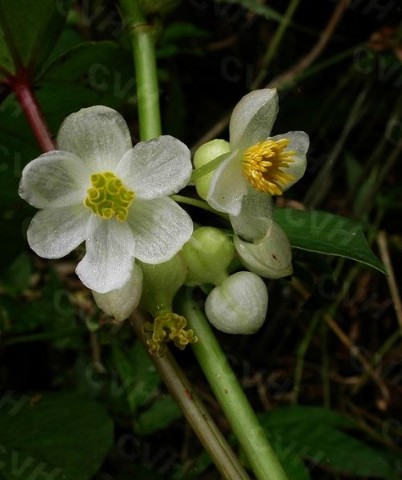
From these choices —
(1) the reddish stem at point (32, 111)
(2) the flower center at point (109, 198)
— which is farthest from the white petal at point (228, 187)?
(1) the reddish stem at point (32, 111)

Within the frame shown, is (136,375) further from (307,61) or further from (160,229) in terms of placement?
(307,61)

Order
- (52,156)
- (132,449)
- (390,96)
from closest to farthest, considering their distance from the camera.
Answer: (52,156) → (132,449) → (390,96)

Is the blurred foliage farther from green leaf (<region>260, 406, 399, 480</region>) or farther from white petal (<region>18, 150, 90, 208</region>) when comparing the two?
white petal (<region>18, 150, 90, 208</region>)

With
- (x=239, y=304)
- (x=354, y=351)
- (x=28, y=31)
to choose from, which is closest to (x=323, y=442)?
(x=354, y=351)

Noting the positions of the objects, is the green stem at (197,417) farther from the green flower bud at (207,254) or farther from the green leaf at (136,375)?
the green leaf at (136,375)

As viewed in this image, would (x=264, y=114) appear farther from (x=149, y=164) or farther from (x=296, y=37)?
(x=296, y=37)

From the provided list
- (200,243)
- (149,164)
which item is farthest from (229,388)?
(149,164)
